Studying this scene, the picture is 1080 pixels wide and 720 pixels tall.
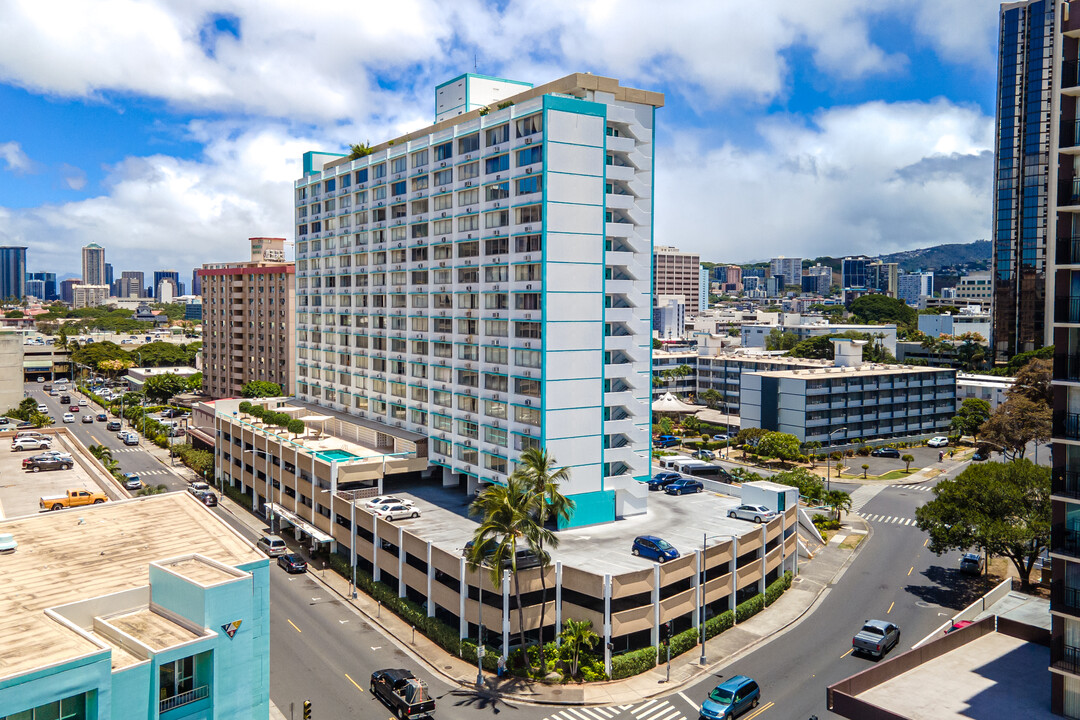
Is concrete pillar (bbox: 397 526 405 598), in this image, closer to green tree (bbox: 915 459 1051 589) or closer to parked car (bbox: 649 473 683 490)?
parked car (bbox: 649 473 683 490)

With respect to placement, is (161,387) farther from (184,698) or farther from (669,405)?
(184,698)

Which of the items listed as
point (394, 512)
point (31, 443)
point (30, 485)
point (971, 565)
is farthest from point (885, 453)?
point (31, 443)

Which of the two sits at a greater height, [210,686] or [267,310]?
[267,310]

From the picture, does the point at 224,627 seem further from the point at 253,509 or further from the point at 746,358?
the point at 746,358

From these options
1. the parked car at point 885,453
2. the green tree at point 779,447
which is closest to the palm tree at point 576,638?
the green tree at point 779,447

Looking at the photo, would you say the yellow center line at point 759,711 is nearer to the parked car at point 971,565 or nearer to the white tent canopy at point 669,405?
the parked car at point 971,565

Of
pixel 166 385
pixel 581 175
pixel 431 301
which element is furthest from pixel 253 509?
pixel 166 385
